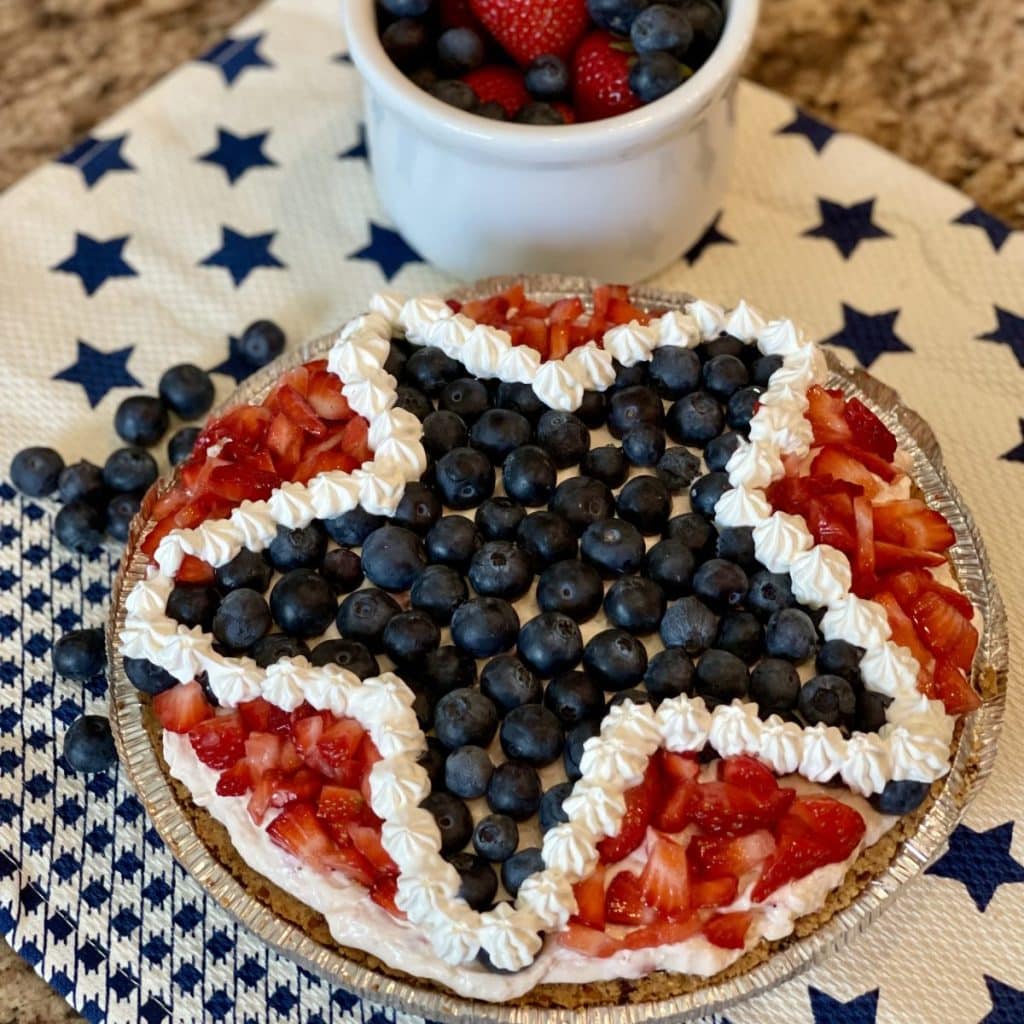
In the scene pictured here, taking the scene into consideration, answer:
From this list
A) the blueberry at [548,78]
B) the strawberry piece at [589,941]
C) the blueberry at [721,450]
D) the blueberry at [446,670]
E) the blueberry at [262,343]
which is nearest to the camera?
the strawberry piece at [589,941]

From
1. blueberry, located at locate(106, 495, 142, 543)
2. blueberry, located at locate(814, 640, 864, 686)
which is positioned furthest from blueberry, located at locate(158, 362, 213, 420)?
blueberry, located at locate(814, 640, 864, 686)

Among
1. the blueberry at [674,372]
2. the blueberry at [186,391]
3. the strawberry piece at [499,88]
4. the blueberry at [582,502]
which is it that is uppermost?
the strawberry piece at [499,88]

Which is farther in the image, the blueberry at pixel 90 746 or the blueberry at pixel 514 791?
the blueberry at pixel 90 746

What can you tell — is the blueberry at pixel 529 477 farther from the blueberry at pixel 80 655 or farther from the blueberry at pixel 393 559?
the blueberry at pixel 80 655

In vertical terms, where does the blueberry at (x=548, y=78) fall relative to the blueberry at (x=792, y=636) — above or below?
above

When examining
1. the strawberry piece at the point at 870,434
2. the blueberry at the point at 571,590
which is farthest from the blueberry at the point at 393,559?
the strawberry piece at the point at 870,434

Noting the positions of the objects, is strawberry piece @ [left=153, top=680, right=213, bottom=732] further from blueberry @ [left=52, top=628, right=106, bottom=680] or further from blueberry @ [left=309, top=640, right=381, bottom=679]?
blueberry @ [left=52, top=628, right=106, bottom=680]
